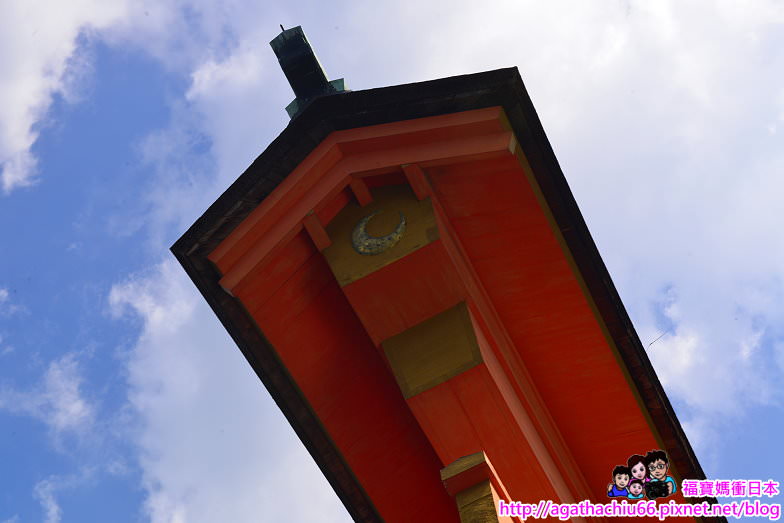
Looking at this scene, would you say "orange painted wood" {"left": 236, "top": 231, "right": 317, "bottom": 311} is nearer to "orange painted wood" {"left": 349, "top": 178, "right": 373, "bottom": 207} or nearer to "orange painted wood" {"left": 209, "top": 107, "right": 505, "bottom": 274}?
"orange painted wood" {"left": 209, "top": 107, "right": 505, "bottom": 274}

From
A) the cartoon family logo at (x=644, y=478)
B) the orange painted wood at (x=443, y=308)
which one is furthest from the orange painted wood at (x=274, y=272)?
the cartoon family logo at (x=644, y=478)

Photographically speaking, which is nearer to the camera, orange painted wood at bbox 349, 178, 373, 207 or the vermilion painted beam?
the vermilion painted beam

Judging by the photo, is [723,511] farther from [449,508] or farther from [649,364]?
[449,508]

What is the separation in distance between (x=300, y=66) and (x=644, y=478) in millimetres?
6774

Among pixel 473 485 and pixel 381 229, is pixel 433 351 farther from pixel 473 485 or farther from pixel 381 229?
pixel 473 485

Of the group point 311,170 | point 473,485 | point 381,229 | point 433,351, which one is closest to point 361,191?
point 381,229

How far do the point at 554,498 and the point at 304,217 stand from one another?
409cm

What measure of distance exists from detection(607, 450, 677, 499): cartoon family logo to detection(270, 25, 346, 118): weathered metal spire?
6024 millimetres

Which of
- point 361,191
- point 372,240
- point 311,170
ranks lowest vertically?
point 372,240

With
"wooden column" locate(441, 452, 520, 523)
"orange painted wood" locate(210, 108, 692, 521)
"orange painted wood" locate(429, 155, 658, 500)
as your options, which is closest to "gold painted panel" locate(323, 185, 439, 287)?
"orange painted wood" locate(210, 108, 692, 521)

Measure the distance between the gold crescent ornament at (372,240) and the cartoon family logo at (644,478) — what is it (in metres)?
4.10

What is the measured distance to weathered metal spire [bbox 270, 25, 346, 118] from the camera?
9727mm

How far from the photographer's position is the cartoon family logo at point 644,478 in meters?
9.23

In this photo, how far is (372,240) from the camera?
27.9ft
